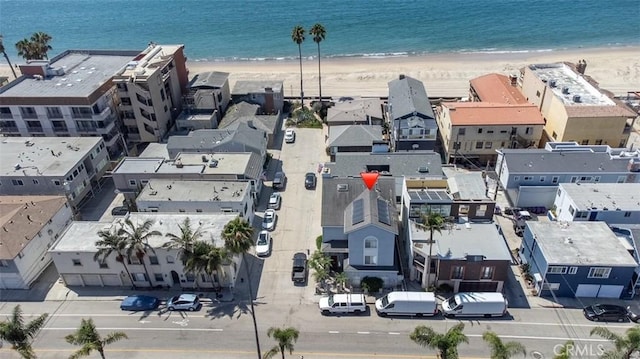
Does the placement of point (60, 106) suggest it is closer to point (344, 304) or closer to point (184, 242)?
point (184, 242)

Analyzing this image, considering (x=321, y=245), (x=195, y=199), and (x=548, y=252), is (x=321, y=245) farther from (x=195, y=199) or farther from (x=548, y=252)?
(x=548, y=252)

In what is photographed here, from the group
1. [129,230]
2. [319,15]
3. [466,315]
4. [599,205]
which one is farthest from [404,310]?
[319,15]

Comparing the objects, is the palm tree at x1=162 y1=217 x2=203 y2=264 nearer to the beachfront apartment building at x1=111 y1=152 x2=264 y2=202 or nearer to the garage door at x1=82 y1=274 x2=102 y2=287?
the garage door at x1=82 y1=274 x2=102 y2=287

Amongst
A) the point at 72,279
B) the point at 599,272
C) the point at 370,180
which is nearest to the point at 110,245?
the point at 72,279

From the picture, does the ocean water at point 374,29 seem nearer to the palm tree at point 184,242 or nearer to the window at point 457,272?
the window at point 457,272

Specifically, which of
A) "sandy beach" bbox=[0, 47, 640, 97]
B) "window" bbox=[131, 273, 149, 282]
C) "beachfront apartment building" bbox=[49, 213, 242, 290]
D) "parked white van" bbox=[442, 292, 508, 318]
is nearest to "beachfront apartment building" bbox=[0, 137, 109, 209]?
"beachfront apartment building" bbox=[49, 213, 242, 290]
